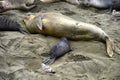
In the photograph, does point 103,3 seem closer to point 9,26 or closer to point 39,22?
point 39,22

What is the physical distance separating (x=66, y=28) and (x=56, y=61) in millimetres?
886

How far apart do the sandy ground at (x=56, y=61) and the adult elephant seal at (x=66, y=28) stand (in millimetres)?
104

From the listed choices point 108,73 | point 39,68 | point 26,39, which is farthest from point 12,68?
point 108,73

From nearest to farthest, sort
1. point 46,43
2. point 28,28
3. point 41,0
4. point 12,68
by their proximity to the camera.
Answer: point 12,68 → point 46,43 → point 28,28 → point 41,0

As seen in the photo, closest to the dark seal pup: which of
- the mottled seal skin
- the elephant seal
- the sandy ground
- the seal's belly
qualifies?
the sandy ground

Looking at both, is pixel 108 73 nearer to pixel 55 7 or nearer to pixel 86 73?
pixel 86 73

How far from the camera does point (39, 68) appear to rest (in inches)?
199

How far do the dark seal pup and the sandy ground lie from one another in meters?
0.08

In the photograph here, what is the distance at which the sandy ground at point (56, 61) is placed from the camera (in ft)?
16.0

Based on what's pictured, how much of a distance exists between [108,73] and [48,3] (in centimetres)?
298

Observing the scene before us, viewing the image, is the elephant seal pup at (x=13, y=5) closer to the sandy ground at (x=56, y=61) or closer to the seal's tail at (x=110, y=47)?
the sandy ground at (x=56, y=61)

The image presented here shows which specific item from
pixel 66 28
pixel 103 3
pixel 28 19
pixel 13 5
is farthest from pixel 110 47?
pixel 13 5

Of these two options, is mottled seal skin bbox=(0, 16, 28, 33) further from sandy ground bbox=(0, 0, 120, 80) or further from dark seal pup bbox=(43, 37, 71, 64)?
dark seal pup bbox=(43, 37, 71, 64)

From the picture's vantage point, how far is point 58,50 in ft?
18.0
